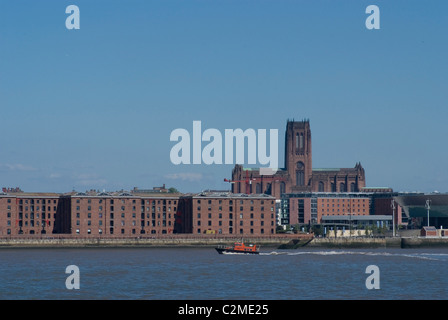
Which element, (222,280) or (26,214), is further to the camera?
(26,214)

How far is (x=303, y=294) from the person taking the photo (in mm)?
72250

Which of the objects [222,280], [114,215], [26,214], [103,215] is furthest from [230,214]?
[222,280]

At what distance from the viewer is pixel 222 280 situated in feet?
279

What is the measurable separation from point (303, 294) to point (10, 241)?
381 feet

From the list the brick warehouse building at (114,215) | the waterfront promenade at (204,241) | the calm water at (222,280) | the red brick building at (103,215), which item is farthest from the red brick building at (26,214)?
the calm water at (222,280)

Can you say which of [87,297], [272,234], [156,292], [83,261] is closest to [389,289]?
[156,292]

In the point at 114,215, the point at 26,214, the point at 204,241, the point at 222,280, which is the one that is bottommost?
the point at 204,241

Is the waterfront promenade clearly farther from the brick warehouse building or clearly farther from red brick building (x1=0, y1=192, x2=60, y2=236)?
red brick building (x1=0, y1=192, x2=60, y2=236)

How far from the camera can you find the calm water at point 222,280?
2827 inches

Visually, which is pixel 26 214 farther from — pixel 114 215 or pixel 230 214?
pixel 230 214

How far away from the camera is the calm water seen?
2827 inches

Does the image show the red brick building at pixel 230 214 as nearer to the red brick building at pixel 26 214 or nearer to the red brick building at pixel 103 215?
the red brick building at pixel 103 215

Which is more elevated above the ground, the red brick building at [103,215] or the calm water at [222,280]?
the red brick building at [103,215]
